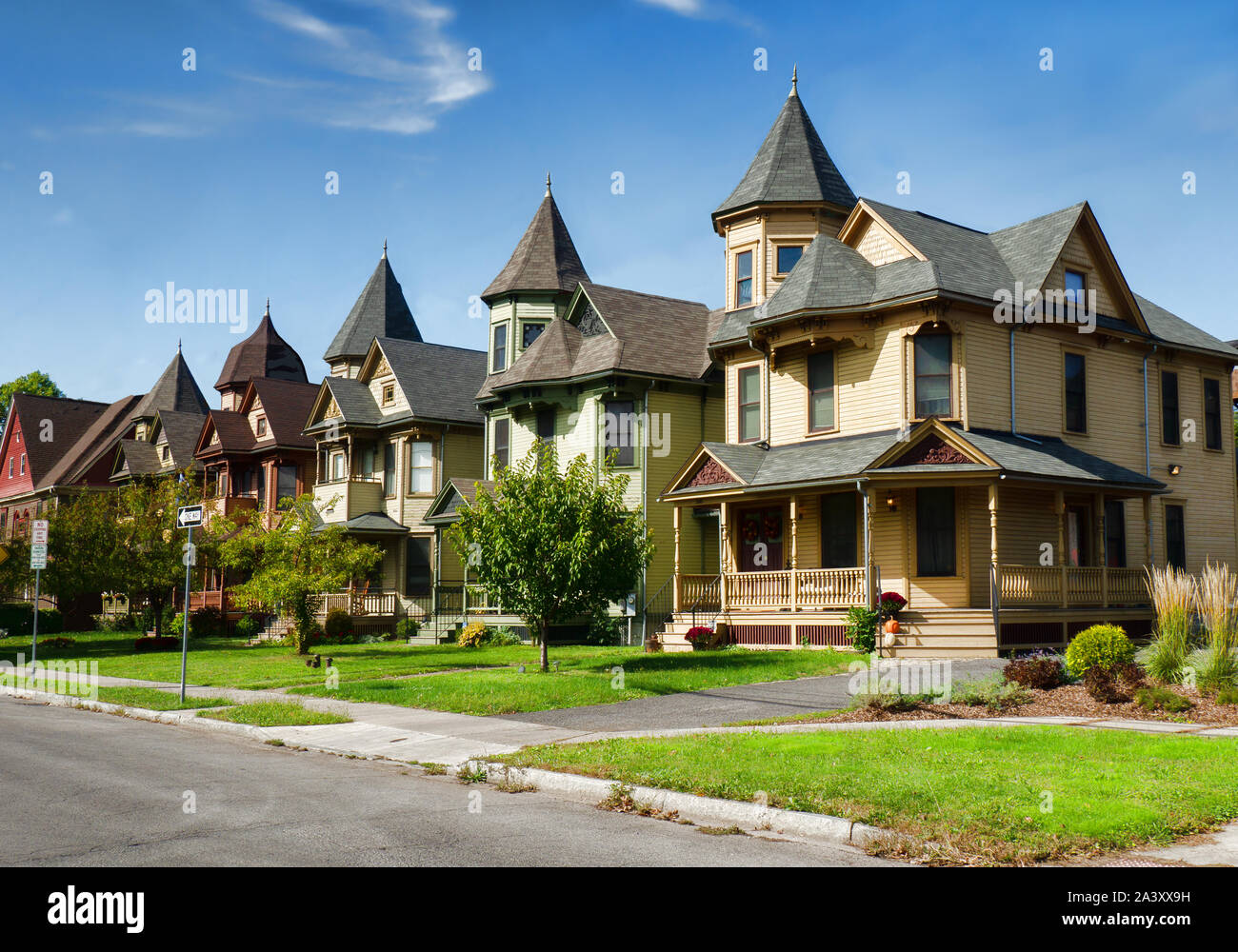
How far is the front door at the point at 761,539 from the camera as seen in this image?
94.1ft

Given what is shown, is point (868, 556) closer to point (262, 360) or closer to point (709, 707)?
point (709, 707)

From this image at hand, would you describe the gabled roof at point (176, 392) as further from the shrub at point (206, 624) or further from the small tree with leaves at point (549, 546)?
the small tree with leaves at point (549, 546)

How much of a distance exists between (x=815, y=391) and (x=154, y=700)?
55.9 feet

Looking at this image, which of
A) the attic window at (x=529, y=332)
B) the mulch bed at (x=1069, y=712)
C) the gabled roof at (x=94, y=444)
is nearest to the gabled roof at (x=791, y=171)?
the attic window at (x=529, y=332)

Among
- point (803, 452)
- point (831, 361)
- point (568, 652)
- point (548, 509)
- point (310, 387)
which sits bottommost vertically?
point (568, 652)

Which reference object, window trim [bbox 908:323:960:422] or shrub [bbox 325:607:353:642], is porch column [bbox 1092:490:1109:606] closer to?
window trim [bbox 908:323:960:422]

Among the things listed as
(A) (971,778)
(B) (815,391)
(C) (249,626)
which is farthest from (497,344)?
(A) (971,778)

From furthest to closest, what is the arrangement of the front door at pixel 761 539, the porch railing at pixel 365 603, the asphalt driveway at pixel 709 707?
the porch railing at pixel 365 603
the front door at pixel 761 539
the asphalt driveway at pixel 709 707

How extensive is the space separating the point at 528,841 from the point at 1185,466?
92.3 ft

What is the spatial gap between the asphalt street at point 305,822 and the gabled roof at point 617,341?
71.6 ft

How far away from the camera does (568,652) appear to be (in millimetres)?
27766
